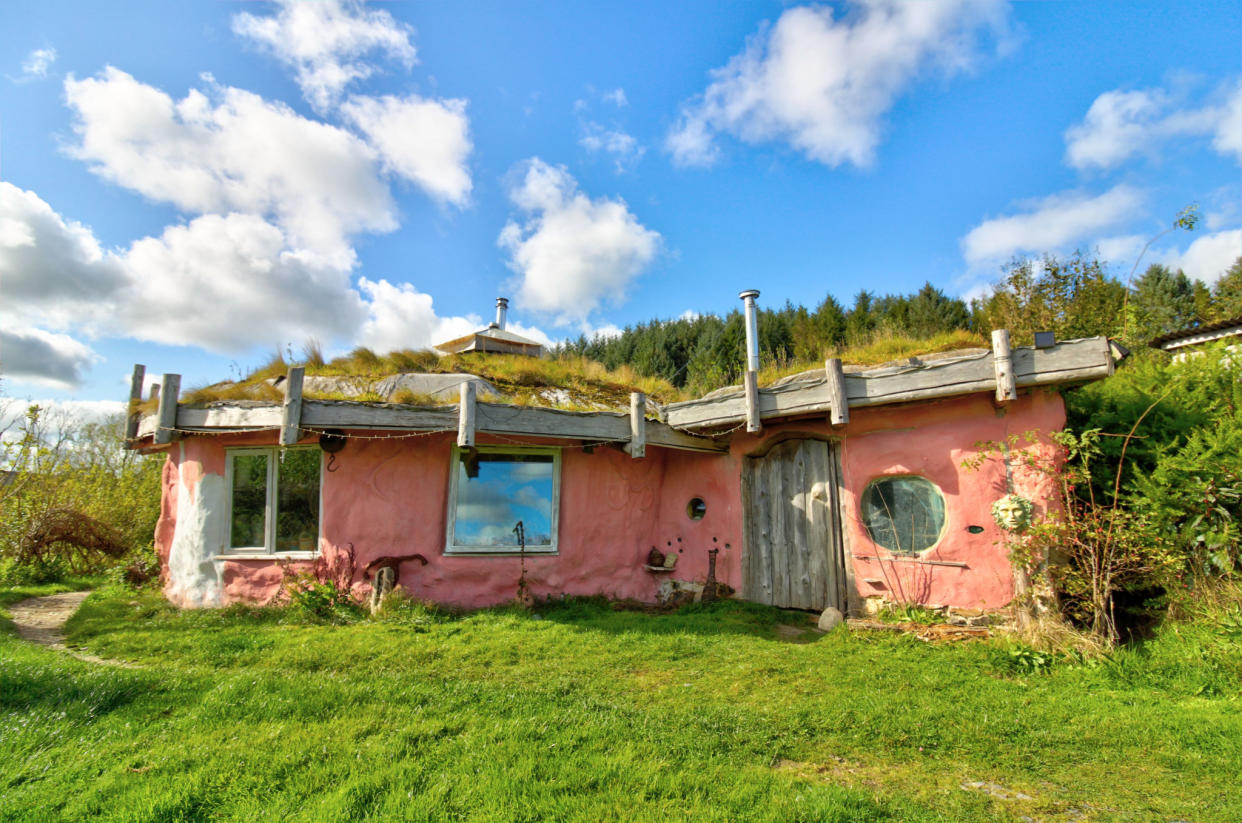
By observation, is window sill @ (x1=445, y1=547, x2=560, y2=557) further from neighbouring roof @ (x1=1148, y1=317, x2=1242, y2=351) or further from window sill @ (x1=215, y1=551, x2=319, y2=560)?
neighbouring roof @ (x1=1148, y1=317, x2=1242, y2=351)

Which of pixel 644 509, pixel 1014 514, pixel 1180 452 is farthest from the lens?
pixel 644 509

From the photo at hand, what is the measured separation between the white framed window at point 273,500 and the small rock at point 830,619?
5.98m

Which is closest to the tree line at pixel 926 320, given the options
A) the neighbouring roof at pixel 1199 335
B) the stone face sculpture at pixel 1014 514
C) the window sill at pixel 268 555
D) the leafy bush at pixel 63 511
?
the neighbouring roof at pixel 1199 335

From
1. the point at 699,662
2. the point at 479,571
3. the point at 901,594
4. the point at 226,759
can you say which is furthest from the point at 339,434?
the point at 901,594

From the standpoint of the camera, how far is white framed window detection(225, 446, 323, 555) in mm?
7160

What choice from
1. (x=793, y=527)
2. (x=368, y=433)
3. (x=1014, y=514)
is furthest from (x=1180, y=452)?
(x=368, y=433)

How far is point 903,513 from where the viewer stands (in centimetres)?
632

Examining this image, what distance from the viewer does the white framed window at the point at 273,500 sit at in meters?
7.16

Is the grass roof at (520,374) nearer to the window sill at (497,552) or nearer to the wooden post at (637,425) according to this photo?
the wooden post at (637,425)

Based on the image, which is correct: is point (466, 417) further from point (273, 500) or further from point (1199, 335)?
point (1199, 335)

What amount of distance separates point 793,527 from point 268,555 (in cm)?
643

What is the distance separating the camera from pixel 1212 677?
418 centimetres

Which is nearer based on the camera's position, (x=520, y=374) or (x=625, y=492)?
(x=625, y=492)

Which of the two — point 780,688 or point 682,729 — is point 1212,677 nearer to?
point 780,688
